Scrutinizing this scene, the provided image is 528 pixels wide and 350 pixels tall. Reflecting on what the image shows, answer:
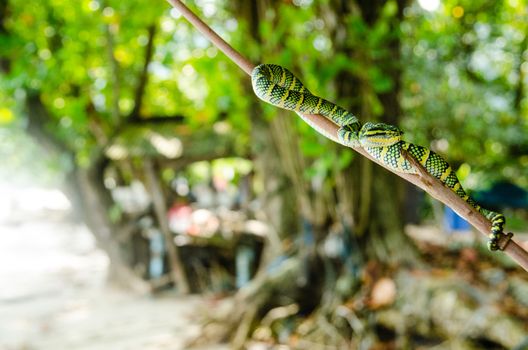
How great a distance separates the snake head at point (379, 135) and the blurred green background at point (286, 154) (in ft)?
7.92

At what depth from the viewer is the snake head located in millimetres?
1796

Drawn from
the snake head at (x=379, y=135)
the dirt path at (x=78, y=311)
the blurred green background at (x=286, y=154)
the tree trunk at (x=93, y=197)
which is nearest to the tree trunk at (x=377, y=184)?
the blurred green background at (x=286, y=154)

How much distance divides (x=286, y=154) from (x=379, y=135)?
4227 millimetres

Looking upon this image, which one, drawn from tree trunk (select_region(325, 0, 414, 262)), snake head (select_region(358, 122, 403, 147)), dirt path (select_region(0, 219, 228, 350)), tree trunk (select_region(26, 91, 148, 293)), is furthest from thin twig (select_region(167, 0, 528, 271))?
tree trunk (select_region(26, 91, 148, 293))

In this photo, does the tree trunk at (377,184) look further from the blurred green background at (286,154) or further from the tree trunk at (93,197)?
the tree trunk at (93,197)

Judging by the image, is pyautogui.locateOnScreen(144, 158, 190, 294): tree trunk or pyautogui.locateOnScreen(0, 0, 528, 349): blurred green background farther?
pyautogui.locateOnScreen(144, 158, 190, 294): tree trunk

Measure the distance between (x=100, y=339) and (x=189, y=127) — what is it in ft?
12.7

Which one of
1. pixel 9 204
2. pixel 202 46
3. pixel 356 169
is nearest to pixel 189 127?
pixel 202 46

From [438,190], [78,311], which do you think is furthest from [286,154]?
[78,311]

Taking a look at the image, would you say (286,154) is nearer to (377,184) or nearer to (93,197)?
(377,184)

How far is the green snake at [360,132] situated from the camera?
173 cm

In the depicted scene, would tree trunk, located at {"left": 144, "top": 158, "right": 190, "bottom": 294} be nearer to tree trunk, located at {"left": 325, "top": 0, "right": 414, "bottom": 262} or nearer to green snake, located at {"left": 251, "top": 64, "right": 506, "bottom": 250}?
tree trunk, located at {"left": 325, "top": 0, "right": 414, "bottom": 262}

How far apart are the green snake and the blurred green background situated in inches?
90.1

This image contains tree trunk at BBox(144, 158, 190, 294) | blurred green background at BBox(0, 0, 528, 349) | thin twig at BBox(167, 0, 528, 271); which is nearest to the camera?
thin twig at BBox(167, 0, 528, 271)
